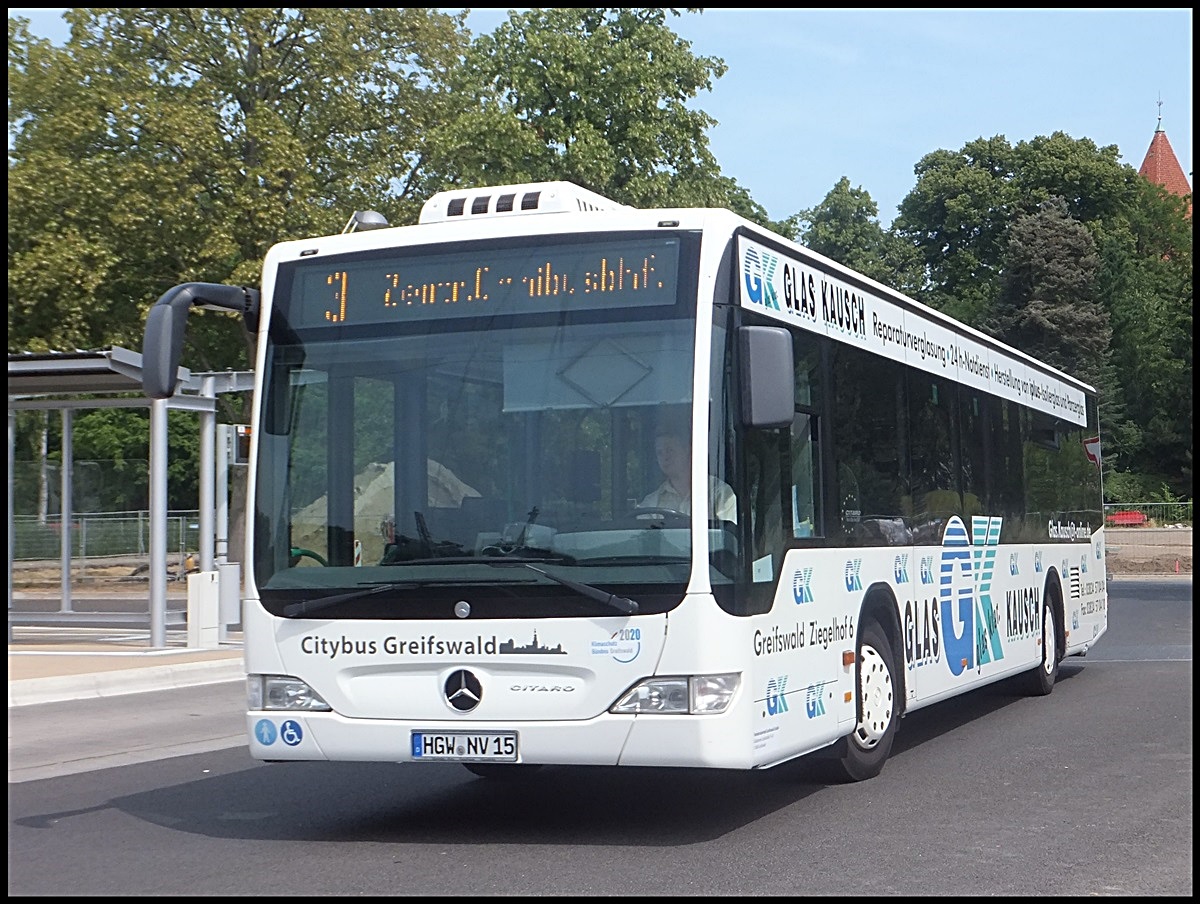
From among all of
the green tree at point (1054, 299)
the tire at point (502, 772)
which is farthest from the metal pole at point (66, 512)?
the green tree at point (1054, 299)

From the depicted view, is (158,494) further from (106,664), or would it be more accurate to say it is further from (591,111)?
(591,111)

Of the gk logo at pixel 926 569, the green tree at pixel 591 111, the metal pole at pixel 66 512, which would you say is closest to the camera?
the gk logo at pixel 926 569

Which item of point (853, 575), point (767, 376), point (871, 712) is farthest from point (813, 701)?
point (767, 376)

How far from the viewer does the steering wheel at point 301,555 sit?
8.32m

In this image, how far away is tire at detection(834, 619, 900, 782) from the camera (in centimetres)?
972

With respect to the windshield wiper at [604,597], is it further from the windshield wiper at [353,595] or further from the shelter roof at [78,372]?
the shelter roof at [78,372]

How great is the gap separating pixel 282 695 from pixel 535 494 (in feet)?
5.37

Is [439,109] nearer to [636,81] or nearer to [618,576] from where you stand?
[636,81]

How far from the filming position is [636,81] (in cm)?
3681

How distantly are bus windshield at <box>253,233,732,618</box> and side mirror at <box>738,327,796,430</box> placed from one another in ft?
0.91

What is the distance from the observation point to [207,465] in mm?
20312

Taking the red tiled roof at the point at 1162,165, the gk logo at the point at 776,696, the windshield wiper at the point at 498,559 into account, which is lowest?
the gk logo at the point at 776,696

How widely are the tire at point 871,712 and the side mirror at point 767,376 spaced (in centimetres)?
229

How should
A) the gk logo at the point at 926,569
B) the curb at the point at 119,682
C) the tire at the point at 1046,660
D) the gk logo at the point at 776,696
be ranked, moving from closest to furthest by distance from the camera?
the gk logo at the point at 776,696
the gk logo at the point at 926,569
the tire at the point at 1046,660
the curb at the point at 119,682
